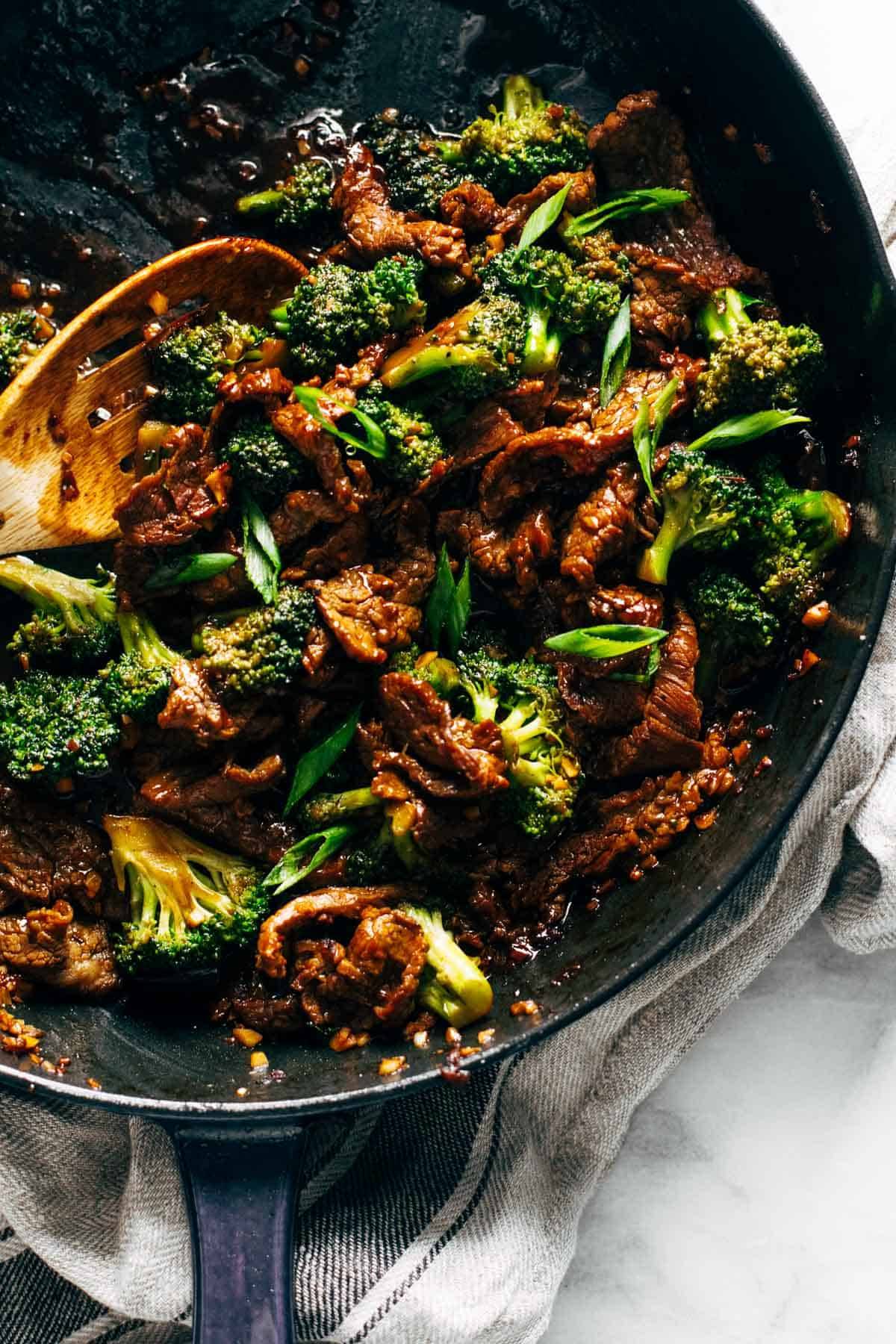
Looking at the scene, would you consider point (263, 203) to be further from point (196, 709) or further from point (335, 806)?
point (335, 806)

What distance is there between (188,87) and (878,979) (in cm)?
367

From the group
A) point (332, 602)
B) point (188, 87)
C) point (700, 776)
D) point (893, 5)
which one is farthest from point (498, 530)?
point (893, 5)

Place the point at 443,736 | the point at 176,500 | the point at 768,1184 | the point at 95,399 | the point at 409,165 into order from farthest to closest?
the point at 768,1184
the point at 409,165
the point at 95,399
the point at 176,500
the point at 443,736

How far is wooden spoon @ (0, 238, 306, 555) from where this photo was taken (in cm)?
376

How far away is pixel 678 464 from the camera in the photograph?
12.1ft

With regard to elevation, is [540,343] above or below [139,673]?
above

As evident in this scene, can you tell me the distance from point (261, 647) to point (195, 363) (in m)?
0.90

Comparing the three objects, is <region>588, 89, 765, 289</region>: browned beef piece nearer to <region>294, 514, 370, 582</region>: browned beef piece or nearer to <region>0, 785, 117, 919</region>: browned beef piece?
<region>294, 514, 370, 582</region>: browned beef piece

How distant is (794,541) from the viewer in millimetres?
3646

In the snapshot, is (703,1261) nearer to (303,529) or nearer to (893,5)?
(303,529)

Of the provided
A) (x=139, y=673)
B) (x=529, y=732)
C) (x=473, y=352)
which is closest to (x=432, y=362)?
(x=473, y=352)

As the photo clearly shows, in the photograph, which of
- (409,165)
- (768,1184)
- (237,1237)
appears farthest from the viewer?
(768,1184)

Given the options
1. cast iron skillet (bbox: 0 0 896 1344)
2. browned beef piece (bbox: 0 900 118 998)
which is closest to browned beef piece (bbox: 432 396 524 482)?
cast iron skillet (bbox: 0 0 896 1344)

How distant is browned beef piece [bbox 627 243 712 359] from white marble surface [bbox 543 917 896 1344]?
1934 millimetres
